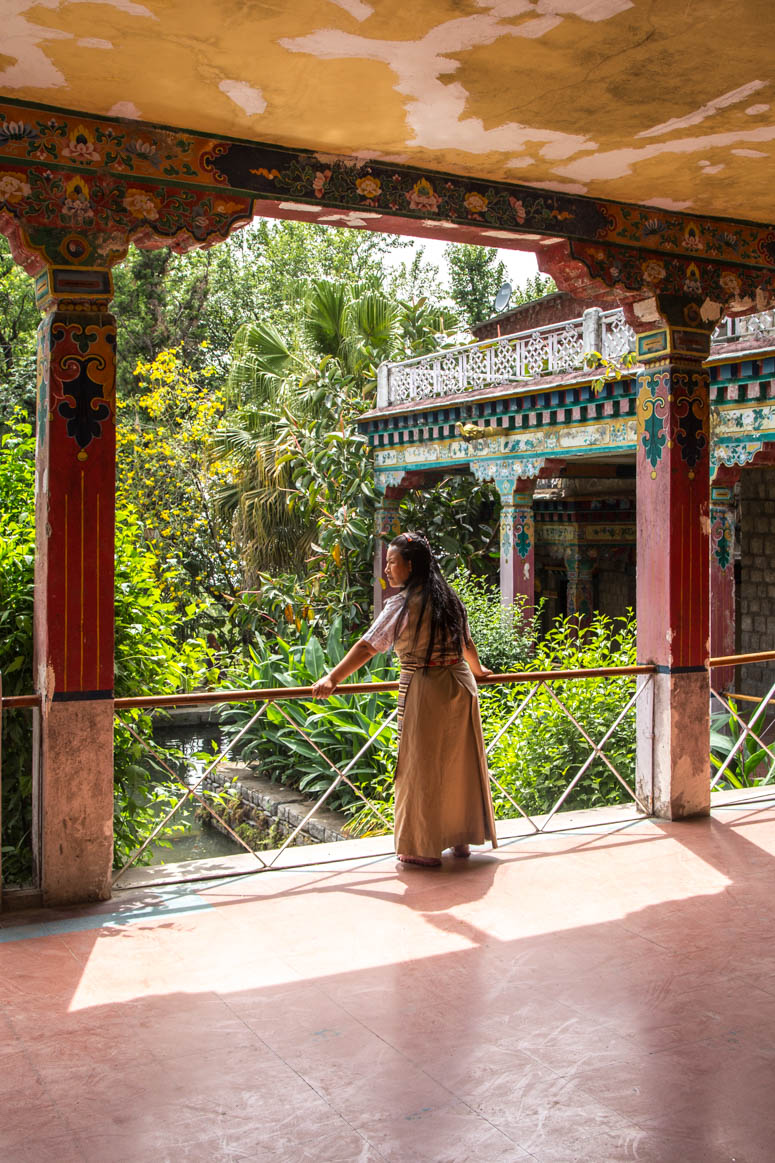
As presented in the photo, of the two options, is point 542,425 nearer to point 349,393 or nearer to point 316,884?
point 349,393

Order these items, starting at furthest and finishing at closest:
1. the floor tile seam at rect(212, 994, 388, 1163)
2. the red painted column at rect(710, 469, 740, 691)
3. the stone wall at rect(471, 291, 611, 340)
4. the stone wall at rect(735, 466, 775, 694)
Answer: the stone wall at rect(471, 291, 611, 340)
the stone wall at rect(735, 466, 775, 694)
the red painted column at rect(710, 469, 740, 691)
the floor tile seam at rect(212, 994, 388, 1163)

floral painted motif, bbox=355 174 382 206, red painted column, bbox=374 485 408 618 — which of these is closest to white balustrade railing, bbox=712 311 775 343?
floral painted motif, bbox=355 174 382 206

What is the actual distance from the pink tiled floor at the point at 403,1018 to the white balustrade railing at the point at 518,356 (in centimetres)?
739

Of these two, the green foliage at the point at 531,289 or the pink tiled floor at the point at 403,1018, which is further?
the green foliage at the point at 531,289

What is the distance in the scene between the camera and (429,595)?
4.72 m

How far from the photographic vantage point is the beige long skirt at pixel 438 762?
15.6 feet

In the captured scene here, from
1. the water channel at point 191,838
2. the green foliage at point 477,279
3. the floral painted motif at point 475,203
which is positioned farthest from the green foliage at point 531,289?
the floral painted motif at point 475,203

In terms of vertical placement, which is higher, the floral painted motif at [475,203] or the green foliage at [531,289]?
the green foliage at [531,289]

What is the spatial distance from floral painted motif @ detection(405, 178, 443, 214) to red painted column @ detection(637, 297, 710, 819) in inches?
57.1

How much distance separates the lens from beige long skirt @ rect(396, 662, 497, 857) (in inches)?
187

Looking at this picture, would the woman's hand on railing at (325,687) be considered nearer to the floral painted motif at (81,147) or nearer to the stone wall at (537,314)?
the floral painted motif at (81,147)

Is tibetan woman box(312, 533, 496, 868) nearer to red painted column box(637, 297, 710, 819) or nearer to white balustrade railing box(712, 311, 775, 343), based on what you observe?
red painted column box(637, 297, 710, 819)

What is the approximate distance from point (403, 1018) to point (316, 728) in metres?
6.31

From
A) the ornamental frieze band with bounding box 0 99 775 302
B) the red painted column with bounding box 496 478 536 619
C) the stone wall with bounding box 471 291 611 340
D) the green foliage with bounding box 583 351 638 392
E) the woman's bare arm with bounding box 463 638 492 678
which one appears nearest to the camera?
the ornamental frieze band with bounding box 0 99 775 302
